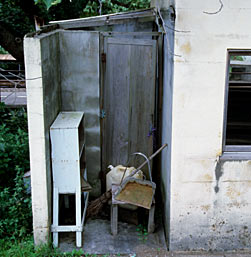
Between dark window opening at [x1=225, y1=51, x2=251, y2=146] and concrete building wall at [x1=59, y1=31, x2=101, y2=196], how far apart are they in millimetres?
2009

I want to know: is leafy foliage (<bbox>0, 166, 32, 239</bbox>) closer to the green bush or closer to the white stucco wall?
the green bush

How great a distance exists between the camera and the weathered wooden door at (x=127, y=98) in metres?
5.54

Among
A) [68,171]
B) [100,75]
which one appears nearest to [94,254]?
[68,171]

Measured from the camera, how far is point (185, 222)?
186 inches

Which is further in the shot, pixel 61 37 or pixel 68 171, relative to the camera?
pixel 61 37

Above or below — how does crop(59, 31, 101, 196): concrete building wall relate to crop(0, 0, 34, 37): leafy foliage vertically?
below

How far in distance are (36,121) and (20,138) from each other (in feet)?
9.68

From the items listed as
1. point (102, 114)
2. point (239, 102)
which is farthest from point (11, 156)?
point (239, 102)

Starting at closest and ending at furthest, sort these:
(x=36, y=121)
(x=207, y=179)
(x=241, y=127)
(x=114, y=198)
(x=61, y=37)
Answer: (x=36, y=121) → (x=207, y=179) → (x=114, y=198) → (x=61, y=37) → (x=241, y=127)

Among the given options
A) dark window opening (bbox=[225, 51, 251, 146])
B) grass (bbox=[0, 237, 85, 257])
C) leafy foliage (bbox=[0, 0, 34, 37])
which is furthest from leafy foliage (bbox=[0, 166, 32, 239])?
leafy foliage (bbox=[0, 0, 34, 37])

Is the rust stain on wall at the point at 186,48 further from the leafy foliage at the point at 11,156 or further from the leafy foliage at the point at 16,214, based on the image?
the leafy foliage at the point at 11,156

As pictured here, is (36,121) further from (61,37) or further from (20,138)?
(20,138)

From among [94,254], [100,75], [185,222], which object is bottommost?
[94,254]

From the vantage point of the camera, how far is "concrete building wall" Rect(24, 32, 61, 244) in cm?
411
